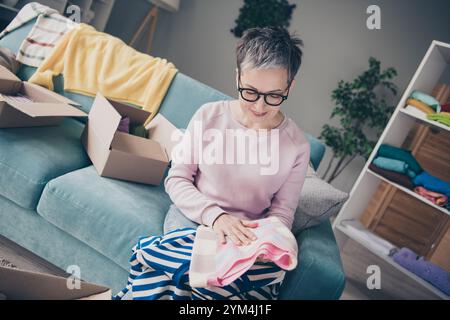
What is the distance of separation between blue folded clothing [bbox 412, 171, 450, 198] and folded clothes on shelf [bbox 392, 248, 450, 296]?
441 millimetres

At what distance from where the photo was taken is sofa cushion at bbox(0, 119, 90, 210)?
1.30 meters

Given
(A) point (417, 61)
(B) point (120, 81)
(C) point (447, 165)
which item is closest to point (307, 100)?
(A) point (417, 61)

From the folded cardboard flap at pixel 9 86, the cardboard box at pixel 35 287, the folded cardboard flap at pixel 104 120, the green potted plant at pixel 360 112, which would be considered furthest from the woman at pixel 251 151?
the green potted plant at pixel 360 112

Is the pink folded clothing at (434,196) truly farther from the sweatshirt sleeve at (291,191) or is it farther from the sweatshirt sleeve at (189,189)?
the sweatshirt sleeve at (189,189)

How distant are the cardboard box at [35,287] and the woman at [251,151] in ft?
1.51

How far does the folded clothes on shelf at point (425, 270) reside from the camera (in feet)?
6.75

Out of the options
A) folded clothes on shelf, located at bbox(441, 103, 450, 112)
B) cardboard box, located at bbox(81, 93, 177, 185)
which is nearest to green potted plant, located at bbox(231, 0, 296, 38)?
folded clothes on shelf, located at bbox(441, 103, 450, 112)

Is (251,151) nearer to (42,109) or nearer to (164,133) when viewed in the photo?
(164,133)

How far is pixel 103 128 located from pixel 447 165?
2394 mm

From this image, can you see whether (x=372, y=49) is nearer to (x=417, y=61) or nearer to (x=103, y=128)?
(x=417, y=61)

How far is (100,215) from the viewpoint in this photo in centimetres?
125

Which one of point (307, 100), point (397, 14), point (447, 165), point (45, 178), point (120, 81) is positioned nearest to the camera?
point (45, 178)

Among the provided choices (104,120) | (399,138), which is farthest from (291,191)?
(399,138)

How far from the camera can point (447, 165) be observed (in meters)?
2.58
